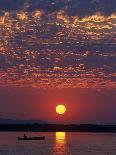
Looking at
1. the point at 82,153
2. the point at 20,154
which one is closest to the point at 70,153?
the point at 82,153

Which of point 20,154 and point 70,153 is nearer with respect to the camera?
point 20,154

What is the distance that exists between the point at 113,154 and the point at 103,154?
2.20 metres

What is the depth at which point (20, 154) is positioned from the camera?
119562 millimetres

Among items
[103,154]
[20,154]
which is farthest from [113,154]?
[20,154]

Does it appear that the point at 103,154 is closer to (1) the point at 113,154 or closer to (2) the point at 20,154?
(1) the point at 113,154

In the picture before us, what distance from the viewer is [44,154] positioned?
401 ft

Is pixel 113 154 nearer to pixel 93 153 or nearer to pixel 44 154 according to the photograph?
pixel 93 153

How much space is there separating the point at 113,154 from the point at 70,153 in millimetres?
10146

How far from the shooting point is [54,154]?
122 m

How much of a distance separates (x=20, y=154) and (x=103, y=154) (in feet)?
59.3

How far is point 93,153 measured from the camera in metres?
126

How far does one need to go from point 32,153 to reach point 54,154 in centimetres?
508

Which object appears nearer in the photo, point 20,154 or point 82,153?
point 20,154

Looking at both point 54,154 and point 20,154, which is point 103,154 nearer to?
point 54,154
